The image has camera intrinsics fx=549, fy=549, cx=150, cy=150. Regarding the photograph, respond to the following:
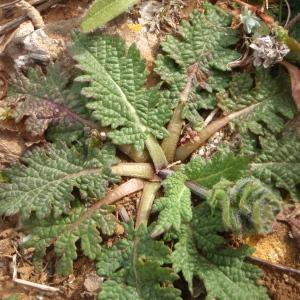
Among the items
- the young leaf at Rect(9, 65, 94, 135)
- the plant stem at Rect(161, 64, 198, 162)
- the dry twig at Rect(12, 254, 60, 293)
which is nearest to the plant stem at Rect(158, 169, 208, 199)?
the plant stem at Rect(161, 64, 198, 162)

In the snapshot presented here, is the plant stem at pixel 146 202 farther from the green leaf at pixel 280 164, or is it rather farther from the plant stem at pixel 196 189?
the green leaf at pixel 280 164

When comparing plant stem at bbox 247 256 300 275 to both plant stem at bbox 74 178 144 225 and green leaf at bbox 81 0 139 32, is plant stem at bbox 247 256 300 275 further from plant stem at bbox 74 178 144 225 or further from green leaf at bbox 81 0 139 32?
green leaf at bbox 81 0 139 32

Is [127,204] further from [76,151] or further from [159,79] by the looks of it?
[159,79]

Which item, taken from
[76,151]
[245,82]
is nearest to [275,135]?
[245,82]

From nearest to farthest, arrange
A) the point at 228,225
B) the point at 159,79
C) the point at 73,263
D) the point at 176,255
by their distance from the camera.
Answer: the point at 228,225 < the point at 176,255 < the point at 73,263 < the point at 159,79

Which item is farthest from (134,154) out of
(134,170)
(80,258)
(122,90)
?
(80,258)

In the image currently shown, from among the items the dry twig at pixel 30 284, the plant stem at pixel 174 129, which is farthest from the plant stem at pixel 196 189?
the dry twig at pixel 30 284
